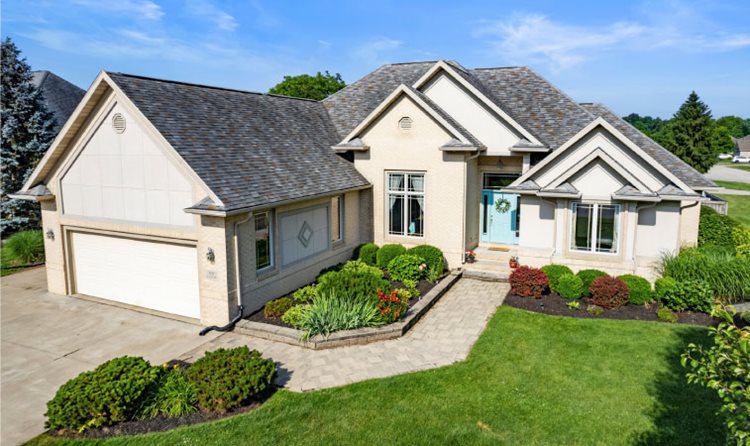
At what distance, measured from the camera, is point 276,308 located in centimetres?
1351

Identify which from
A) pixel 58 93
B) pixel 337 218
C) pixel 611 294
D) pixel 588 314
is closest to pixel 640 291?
pixel 611 294

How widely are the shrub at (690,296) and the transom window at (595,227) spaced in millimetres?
2246

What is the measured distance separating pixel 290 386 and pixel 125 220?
7921mm

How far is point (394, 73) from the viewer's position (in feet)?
78.3

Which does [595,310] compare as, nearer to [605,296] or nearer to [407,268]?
[605,296]

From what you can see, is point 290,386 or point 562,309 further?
point 562,309

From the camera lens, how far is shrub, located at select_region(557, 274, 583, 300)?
49.6 ft

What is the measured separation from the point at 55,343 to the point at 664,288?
1695cm

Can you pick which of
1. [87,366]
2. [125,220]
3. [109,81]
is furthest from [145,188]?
[87,366]

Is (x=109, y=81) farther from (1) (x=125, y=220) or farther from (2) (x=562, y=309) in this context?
(2) (x=562, y=309)

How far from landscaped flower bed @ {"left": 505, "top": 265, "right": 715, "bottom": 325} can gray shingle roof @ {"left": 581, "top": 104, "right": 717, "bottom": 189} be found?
404cm

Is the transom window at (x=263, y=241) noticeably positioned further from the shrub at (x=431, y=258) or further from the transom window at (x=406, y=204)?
the transom window at (x=406, y=204)

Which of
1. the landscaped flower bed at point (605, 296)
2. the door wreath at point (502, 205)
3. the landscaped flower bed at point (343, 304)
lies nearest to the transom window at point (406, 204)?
the landscaped flower bed at point (343, 304)

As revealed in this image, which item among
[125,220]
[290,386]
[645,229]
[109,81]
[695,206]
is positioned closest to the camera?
[290,386]
